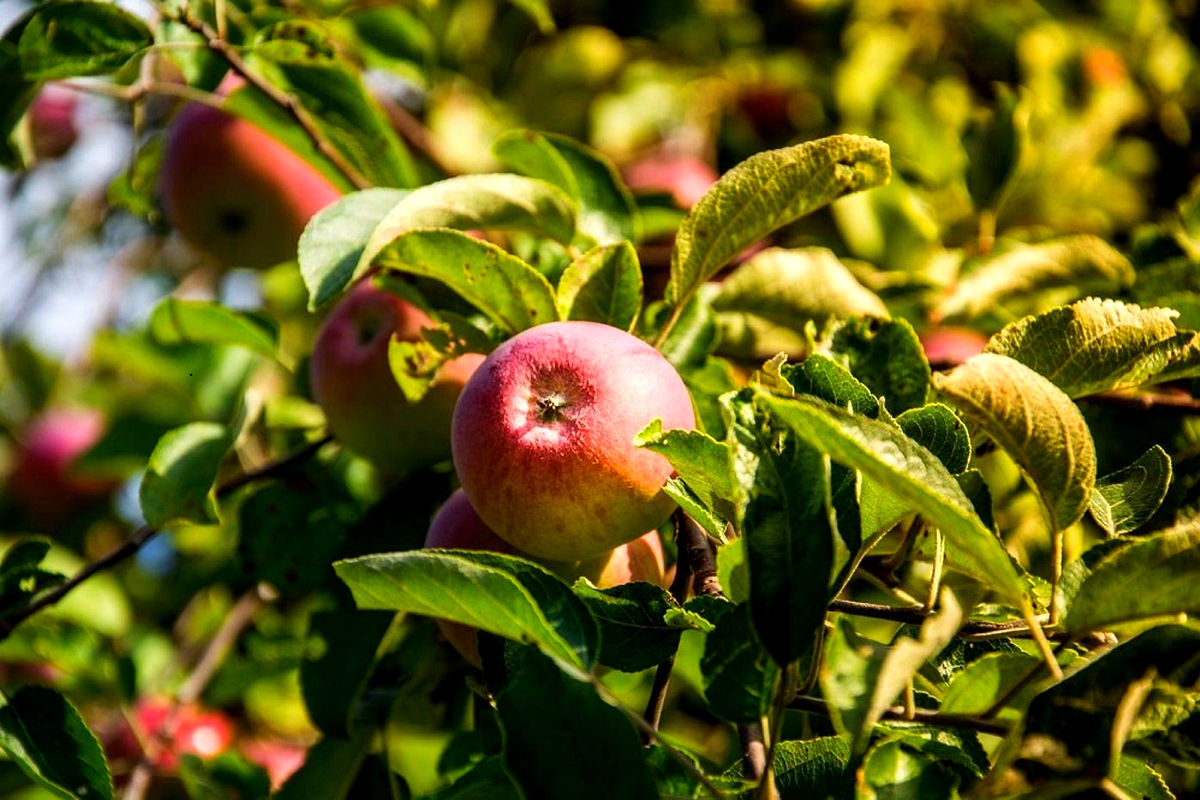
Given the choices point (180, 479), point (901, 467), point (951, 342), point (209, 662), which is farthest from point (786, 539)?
point (209, 662)

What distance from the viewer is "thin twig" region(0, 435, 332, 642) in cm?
115

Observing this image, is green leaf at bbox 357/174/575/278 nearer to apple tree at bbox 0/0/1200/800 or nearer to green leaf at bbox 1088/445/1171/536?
apple tree at bbox 0/0/1200/800

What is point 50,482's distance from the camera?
2891 millimetres

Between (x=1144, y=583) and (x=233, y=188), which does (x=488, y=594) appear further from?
(x=233, y=188)

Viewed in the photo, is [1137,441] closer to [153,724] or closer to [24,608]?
[24,608]

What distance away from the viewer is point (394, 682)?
1368mm

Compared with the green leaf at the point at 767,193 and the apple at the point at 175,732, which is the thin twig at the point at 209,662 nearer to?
the apple at the point at 175,732

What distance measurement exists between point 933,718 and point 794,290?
575mm

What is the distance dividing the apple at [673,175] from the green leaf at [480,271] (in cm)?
100

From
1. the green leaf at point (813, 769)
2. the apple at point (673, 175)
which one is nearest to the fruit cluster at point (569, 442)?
the green leaf at point (813, 769)

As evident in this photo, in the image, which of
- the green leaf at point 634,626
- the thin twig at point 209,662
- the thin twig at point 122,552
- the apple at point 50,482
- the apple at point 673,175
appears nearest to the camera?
the green leaf at point 634,626

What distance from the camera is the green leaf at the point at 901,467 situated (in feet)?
2.16

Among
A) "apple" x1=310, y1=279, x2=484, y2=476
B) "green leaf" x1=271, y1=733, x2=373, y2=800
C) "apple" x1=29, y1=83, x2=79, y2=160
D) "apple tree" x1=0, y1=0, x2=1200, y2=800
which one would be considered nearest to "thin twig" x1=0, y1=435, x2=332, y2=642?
"apple tree" x1=0, y1=0, x2=1200, y2=800

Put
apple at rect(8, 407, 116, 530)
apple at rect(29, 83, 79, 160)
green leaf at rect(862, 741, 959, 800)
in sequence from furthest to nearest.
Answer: apple at rect(29, 83, 79, 160), apple at rect(8, 407, 116, 530), green leaf at rect(862, 741, 959, 800)
